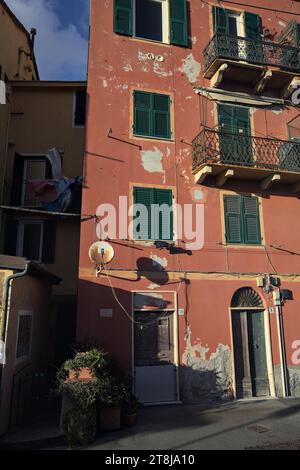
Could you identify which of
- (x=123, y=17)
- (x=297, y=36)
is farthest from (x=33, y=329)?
(x=297, y=36)

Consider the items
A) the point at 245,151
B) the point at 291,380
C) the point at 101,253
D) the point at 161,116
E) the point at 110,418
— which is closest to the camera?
the point at 110,418

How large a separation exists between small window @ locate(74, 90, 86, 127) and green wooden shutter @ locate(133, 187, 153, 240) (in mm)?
4716

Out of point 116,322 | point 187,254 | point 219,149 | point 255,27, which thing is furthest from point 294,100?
point 116,322

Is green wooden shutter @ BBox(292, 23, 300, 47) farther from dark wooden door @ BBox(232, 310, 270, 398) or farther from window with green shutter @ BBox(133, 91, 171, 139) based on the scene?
dark wooden door @ BBox(232, 310, 270, 398)

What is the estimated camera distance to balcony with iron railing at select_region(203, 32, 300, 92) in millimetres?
12617

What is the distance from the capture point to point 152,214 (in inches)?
450

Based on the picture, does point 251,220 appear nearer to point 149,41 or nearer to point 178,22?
point 149,41

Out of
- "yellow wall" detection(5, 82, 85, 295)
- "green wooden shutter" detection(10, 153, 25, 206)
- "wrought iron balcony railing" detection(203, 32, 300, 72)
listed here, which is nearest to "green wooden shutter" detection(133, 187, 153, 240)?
"yellow wall" detection(5, 82, 85, 295)

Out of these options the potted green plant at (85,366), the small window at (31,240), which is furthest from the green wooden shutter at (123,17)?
the potted green plant at (85,366)

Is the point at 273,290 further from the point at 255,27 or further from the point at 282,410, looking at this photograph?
the point at 255,27

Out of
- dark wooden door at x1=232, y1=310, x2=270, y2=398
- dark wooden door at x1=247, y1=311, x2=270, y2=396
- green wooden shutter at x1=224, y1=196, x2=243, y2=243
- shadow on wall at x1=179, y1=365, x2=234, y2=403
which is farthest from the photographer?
green wooden shutter at x1=224, y1=196, x2=243, y2=243

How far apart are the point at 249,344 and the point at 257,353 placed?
38 cm

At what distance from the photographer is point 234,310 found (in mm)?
11469

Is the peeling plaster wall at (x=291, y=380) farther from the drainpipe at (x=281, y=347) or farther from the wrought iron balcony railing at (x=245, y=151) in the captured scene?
the wrought iron balcony railing at (x=245, y=151)
